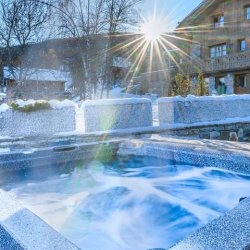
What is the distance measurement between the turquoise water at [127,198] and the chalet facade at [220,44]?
46.3 feet

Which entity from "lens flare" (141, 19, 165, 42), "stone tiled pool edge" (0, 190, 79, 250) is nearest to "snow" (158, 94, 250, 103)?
"stone tiled pool edge" (0, 190, 79, 250)

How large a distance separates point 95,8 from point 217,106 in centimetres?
829

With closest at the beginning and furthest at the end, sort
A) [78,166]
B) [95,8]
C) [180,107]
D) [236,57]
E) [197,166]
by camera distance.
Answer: [197,166] → [78,166] → [180,107] → [95,8] → [236,57]

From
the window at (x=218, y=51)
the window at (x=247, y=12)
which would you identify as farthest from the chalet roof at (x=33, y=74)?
the window at (x=247, y=12)

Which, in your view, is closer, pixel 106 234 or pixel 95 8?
pixel 106 234

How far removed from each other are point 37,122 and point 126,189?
3.26 meters

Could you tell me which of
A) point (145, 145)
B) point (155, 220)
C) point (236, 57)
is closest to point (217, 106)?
point (145, 145)

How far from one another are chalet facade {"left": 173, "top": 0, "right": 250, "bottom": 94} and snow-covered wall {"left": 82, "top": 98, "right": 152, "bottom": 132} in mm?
11194

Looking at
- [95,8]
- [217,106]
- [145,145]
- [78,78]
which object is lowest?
[145,145]

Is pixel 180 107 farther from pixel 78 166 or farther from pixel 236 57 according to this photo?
pixel 236 57

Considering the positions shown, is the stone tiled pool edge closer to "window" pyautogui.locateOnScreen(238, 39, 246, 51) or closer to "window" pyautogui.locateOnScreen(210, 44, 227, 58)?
"window" pyautogui.locateOnScreen(238, 39, 246, 51)

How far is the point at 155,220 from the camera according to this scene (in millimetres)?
3025

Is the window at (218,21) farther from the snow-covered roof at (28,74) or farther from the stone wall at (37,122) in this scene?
the stone wall at (37,122)

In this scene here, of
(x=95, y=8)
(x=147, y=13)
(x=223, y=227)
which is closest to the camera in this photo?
(x=223, y=227)
